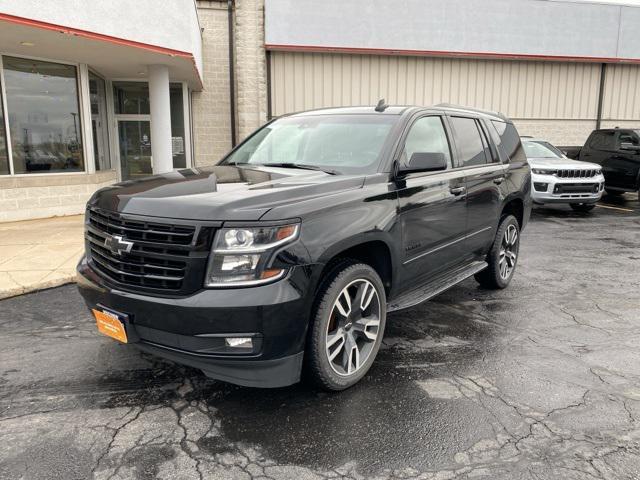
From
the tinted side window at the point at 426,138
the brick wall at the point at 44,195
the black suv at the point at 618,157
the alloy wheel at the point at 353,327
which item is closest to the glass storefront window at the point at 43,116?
the brick wall at the point at 44,195

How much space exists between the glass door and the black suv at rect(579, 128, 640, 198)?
39.8 ft

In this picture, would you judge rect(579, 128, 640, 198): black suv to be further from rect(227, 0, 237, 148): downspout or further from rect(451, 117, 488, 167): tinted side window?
rect(227, 0, 237, 148): downspout

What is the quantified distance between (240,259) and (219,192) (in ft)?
1.84

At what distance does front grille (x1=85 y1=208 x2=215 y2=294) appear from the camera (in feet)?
9.50

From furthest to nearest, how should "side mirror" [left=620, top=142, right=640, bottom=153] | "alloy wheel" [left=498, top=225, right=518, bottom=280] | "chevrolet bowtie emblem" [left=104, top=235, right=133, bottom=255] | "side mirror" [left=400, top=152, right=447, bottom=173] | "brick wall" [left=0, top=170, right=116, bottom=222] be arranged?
"side mirror" [left=620, top=142, right=640, bottom=153] → "brick wall" [left=0, top=170, right=116, bottom=222] → "alloy wheel" [left=498, top=225, right=518, bottom=280] → "side mirror" [left=400, top=152, right=447, bottom=173] → "chevrolet bowtie emblem" [left=104, top=235, right=133, bottom=255]

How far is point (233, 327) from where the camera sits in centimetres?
284

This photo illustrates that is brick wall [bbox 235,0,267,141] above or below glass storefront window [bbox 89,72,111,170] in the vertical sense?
above

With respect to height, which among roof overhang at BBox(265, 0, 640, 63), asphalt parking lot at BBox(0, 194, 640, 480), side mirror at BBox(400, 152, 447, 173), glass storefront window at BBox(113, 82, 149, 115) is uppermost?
roof overhang at BBox(265, 0, 640, 63)

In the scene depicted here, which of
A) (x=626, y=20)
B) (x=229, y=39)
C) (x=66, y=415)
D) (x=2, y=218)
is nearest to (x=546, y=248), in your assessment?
(x=66, y=415)

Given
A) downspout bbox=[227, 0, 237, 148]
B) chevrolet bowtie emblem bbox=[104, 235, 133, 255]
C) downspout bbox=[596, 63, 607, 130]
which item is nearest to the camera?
chevrolet bowtie emblem bbox=[104, 235, 133, 255]

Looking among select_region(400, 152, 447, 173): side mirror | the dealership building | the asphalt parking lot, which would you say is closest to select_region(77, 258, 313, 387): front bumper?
the asphalt parking lot

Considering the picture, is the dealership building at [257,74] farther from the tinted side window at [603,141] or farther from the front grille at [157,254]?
the front grille at [157,254]

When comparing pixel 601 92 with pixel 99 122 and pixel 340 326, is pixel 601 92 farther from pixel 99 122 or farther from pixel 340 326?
pixel 340 326

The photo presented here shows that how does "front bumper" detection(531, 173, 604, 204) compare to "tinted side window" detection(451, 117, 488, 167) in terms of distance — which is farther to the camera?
"front bumper" detection(531, 173, 604, 204)
